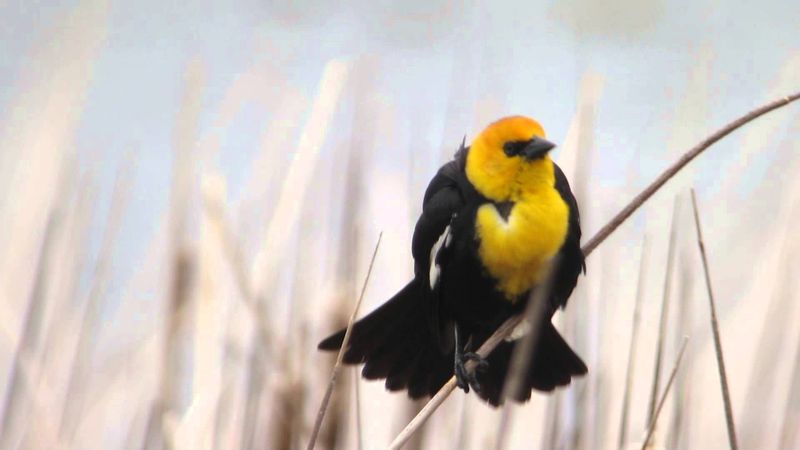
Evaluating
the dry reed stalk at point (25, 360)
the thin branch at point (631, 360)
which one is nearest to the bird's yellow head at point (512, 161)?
the thin branch at point (631, 360)

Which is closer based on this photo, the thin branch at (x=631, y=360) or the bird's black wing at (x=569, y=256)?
the thin branch at (x=631, y=360)

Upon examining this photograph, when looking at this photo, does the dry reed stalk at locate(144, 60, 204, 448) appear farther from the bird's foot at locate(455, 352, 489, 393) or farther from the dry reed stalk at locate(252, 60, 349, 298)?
the bird's foot at locate(455, 352, 489, 393)

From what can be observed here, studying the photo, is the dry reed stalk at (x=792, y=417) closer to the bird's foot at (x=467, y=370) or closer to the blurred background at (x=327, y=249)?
the blurred background at (x=327, y=249)

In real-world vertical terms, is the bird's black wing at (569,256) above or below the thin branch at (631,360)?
above

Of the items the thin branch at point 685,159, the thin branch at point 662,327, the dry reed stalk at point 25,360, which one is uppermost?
Result: the thin branch at point 685,159

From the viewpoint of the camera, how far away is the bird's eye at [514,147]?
7.20 feet

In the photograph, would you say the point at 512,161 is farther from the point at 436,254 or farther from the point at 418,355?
the point at 418,355

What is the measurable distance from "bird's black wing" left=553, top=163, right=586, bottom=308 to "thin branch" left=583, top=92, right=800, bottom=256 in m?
0.30

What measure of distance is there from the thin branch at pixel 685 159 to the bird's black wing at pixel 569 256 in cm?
30

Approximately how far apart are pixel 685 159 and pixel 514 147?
1.90ft

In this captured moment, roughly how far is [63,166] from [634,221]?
1221 mm

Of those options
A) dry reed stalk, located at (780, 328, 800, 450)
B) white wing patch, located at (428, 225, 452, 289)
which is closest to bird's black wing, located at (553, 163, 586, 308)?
white wing patch, located at (428, 225, 452, 289)

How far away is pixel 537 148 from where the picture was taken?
7.05 ft

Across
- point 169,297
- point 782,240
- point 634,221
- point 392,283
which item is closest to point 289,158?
point 392,283
